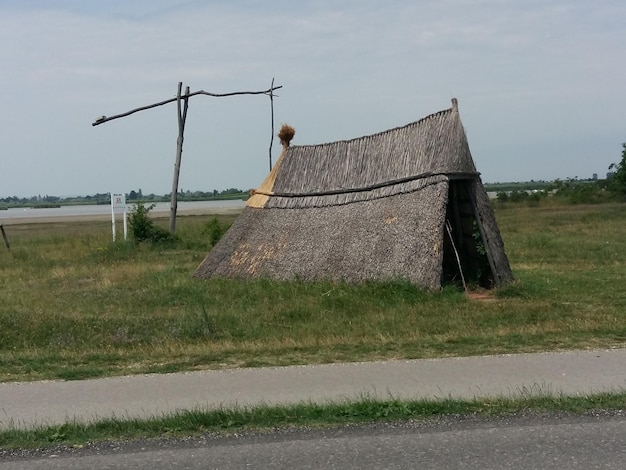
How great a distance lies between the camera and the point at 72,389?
23.5 feet

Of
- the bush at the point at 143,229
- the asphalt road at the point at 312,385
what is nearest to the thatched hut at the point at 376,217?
the asphalt road at the point at 312,385

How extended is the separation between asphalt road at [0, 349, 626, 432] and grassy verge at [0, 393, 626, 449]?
26 centimetres

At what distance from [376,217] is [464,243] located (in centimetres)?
219

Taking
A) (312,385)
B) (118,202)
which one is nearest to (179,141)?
(118,202)

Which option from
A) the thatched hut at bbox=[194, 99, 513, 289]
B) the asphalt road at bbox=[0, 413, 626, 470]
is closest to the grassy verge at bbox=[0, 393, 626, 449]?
the asphalt road at bbox=[0, 413, 626, 470]

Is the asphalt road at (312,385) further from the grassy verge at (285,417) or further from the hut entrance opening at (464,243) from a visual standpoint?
the hut entrance opening at (464,243)

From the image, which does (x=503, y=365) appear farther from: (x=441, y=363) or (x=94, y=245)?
(x=94, y=245)

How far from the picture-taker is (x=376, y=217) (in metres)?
14.7

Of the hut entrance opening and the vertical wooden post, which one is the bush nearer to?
the vertical wooden post

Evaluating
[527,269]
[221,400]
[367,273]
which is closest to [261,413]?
[221,400]

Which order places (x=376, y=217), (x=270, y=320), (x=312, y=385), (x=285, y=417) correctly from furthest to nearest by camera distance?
(x=376, y=217)
(x=270, y=320)
(x=312, y=385)
(x=285, y=417)

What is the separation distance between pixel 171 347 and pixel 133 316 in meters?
3.08

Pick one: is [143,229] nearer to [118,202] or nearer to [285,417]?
[118,202]

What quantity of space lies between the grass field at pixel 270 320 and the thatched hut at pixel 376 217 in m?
0.60
